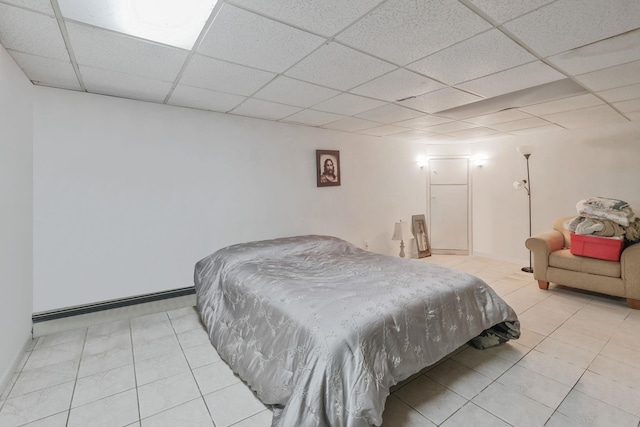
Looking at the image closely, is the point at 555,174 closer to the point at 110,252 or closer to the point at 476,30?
the point at 476,30

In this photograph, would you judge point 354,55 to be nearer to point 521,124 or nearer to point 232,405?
point 232,405

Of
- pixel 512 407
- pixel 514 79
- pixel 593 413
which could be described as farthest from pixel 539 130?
pixel 512 407

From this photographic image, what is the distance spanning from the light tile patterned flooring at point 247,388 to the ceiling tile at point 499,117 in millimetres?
2459

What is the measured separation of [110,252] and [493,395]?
11.7 ft

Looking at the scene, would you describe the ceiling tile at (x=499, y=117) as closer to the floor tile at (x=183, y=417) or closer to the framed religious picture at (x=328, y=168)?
the framed religious picture at (x=328, y=168)

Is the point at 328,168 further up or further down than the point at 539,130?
further down

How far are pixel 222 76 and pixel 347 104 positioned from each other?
1.37 meters

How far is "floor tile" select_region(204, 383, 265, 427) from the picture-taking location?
5.72ft

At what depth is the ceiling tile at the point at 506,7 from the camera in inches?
58.9

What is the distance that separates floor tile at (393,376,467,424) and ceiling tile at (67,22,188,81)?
2.81 m

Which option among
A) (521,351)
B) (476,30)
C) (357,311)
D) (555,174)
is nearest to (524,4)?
(476,30)

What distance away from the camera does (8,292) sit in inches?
81.8

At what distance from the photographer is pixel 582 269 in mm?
3627

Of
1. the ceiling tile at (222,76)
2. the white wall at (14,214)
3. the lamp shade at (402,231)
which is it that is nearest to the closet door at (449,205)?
the lamp shade at (402,231)
